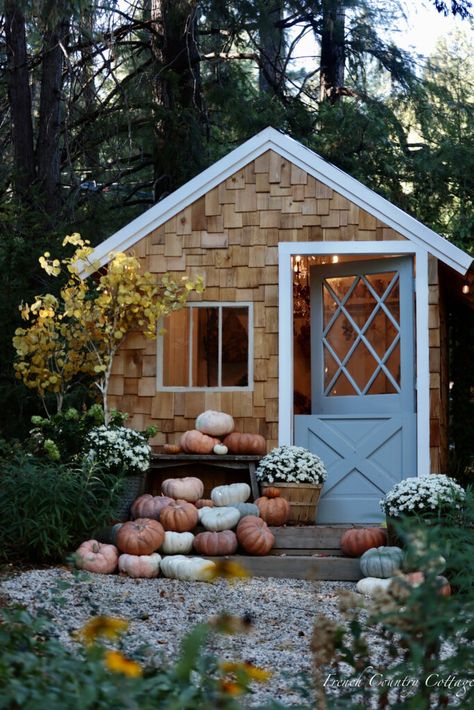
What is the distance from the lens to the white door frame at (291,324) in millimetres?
8398

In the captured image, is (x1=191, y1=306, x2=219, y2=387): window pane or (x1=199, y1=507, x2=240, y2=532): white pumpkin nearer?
(x1=199, y1=507, x2=240, y2=532): white pumpkin

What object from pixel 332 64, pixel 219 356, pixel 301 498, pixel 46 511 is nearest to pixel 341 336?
pixel 219 356

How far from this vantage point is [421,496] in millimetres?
6922

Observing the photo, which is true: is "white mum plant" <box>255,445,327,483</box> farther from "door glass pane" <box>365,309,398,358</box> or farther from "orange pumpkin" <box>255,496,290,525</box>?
"door glass pane" <box>365,309,398,358</box>

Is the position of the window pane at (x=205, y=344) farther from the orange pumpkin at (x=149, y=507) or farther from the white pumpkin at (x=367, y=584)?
the white pumpkin at (x=367, y=584)

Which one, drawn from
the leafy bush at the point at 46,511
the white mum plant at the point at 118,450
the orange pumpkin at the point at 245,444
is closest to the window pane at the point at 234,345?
the orange pumpkin at the point at 245,444

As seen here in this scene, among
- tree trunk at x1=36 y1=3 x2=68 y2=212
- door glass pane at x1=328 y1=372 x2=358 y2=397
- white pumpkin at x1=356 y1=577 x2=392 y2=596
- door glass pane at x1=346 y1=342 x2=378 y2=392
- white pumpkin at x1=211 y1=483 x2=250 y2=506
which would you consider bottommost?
white pumpkin at x1=356 y1=577 x2=392 y2=596

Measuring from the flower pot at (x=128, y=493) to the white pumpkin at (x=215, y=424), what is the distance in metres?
0.75

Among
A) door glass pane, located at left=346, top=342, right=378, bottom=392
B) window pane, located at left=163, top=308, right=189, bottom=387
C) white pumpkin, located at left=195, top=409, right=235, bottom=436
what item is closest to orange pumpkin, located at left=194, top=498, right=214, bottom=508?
white pumpkin, located at left=195, top=409, right=235, bottom=436

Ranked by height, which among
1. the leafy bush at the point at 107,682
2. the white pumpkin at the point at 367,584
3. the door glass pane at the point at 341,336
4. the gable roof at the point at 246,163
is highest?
the gable roof at the point at 246,163

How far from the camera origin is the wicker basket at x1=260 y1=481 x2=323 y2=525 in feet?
26.0

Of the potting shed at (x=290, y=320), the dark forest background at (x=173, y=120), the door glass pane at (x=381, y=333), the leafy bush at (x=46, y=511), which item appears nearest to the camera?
the leafy bush at (x=46, y=511)

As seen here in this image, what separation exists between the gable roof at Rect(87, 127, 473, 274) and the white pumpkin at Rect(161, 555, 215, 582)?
3.10m

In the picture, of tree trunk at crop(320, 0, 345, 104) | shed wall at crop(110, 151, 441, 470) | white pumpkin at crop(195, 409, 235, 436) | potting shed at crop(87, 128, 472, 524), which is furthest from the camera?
Result: tree trunk at crop(320, 0, 345, 104)
